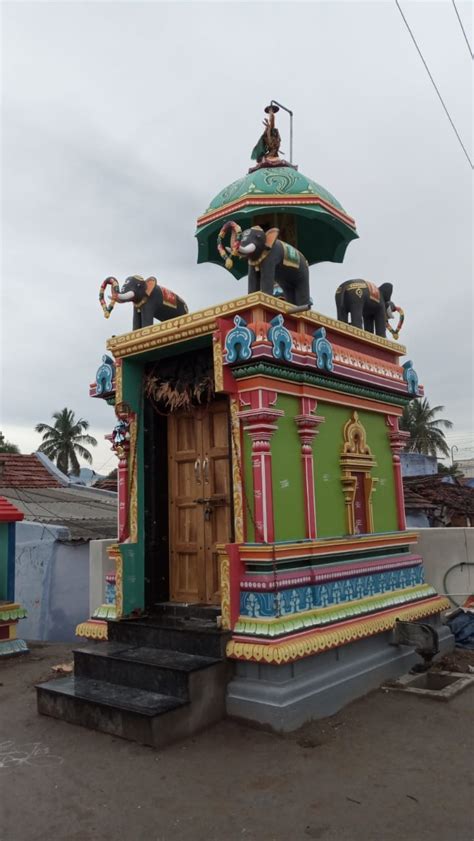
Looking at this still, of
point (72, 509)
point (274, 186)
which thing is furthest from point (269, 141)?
point (72, 509)

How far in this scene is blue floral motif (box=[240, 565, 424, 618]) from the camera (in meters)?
5.41

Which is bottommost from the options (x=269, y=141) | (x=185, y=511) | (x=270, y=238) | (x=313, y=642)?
(x=313, y=642)

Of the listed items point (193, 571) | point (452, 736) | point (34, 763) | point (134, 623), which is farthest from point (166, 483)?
point (452, 736)

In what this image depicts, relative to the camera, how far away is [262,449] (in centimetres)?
568

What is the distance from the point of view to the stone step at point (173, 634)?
5.44m

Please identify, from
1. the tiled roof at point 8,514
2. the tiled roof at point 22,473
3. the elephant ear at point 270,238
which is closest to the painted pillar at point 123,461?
the elephant ear at point 270,238

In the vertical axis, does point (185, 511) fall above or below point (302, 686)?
above

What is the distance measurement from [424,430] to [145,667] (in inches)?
1357

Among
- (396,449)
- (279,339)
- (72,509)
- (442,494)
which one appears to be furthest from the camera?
(442,494)

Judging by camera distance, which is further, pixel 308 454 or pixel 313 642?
pixel 308 454

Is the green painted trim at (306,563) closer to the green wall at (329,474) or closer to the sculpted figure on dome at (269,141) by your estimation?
the green wall at (329,474)

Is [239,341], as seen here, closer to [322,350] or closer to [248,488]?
[322,350]

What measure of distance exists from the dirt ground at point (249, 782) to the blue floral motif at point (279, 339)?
322 centimetres

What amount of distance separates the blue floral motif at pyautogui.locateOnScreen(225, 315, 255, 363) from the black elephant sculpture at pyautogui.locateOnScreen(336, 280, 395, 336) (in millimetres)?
2257
